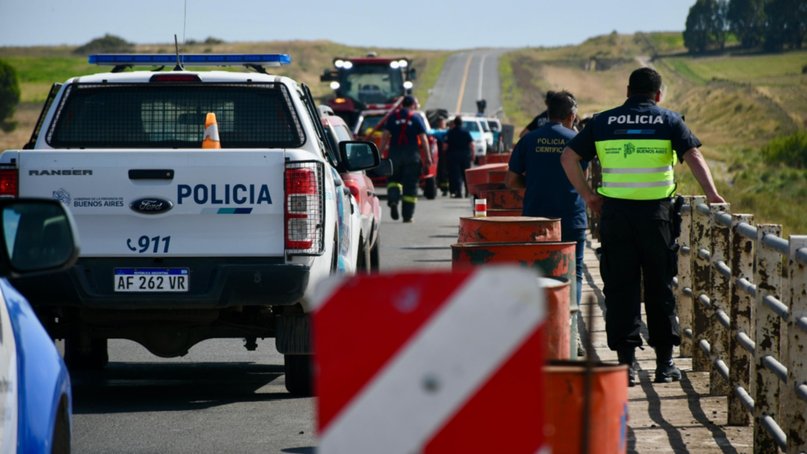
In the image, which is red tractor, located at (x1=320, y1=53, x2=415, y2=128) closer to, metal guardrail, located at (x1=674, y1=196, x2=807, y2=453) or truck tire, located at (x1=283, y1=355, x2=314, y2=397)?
metal guardrail, located at (x1=674, y1=196, x2=807, y2=453)

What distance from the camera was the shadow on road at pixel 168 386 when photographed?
9.31 metres

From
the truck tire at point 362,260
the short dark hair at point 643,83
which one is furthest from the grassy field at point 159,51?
the short dark hair at point 643,83

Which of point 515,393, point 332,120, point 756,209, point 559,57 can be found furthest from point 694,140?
point 559,57

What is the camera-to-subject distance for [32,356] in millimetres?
4723

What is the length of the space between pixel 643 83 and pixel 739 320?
170cm

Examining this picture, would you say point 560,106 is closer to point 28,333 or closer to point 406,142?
point 28,333

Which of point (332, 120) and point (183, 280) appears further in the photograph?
point (332, 120)

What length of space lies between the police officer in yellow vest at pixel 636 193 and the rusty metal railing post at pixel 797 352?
246 cm

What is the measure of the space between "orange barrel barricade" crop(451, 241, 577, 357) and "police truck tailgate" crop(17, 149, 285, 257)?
1.08 metres

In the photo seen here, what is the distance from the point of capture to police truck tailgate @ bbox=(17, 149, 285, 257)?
8797mm

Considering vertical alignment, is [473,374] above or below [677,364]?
above

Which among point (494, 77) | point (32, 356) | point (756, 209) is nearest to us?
point (32, 356)

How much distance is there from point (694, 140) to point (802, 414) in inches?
110

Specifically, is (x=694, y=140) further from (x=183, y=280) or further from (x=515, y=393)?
(x=515, y=393)
